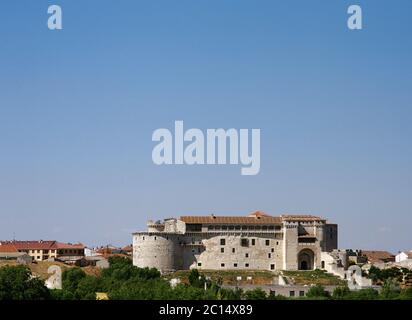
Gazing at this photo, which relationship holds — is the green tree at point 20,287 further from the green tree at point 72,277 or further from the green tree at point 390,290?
the green tree at point 390,290

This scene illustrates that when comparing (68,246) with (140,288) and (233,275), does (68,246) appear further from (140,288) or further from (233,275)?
(140,288)

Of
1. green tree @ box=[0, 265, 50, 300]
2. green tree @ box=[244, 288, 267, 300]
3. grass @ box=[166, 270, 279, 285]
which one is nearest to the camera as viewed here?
green tree @ box=[0, 265, 50, 300]

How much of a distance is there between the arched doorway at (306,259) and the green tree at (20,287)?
21.8m

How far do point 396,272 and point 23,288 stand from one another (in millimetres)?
26426

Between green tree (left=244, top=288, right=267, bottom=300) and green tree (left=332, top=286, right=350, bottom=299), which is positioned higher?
green tree (left=244, top=288, right=267, bottom=300)

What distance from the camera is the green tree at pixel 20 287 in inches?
1903

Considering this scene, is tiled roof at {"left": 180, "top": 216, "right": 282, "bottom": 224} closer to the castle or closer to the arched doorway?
the castle

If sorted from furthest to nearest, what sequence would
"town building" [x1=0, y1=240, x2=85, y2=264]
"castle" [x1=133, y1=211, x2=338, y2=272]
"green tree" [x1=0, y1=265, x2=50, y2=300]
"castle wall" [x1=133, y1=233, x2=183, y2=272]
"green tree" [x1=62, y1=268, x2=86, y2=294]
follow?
"town building" [x1=0, y1=240, x2=85, y2=264] < "castle" [x1=133, y1=211, x2=338, y2=272] < "castle wall" [x1=133, y1=233, x2=183, y2=272] < "green tree" [x1=62, y1=268, x2=86, y2=294] < "green tree" [x1=0, y1=265, x2=50, y2=300]

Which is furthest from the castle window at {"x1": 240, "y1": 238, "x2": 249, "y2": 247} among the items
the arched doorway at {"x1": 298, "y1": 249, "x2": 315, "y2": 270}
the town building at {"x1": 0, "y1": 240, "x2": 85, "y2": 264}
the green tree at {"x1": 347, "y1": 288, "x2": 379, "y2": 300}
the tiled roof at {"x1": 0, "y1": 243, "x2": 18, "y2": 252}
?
the tiled roof at {"x1": 0, "y1": 243, "x2": 18, "y2": 252}

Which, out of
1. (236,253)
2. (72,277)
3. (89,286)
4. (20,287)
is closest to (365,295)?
(89,286)

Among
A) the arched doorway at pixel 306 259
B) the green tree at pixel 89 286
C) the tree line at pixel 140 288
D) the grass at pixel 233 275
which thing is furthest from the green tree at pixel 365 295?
the arched doorway at pixel 306 259

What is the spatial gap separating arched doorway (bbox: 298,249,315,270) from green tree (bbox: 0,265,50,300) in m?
21.8

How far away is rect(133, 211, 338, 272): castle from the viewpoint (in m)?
68.3
